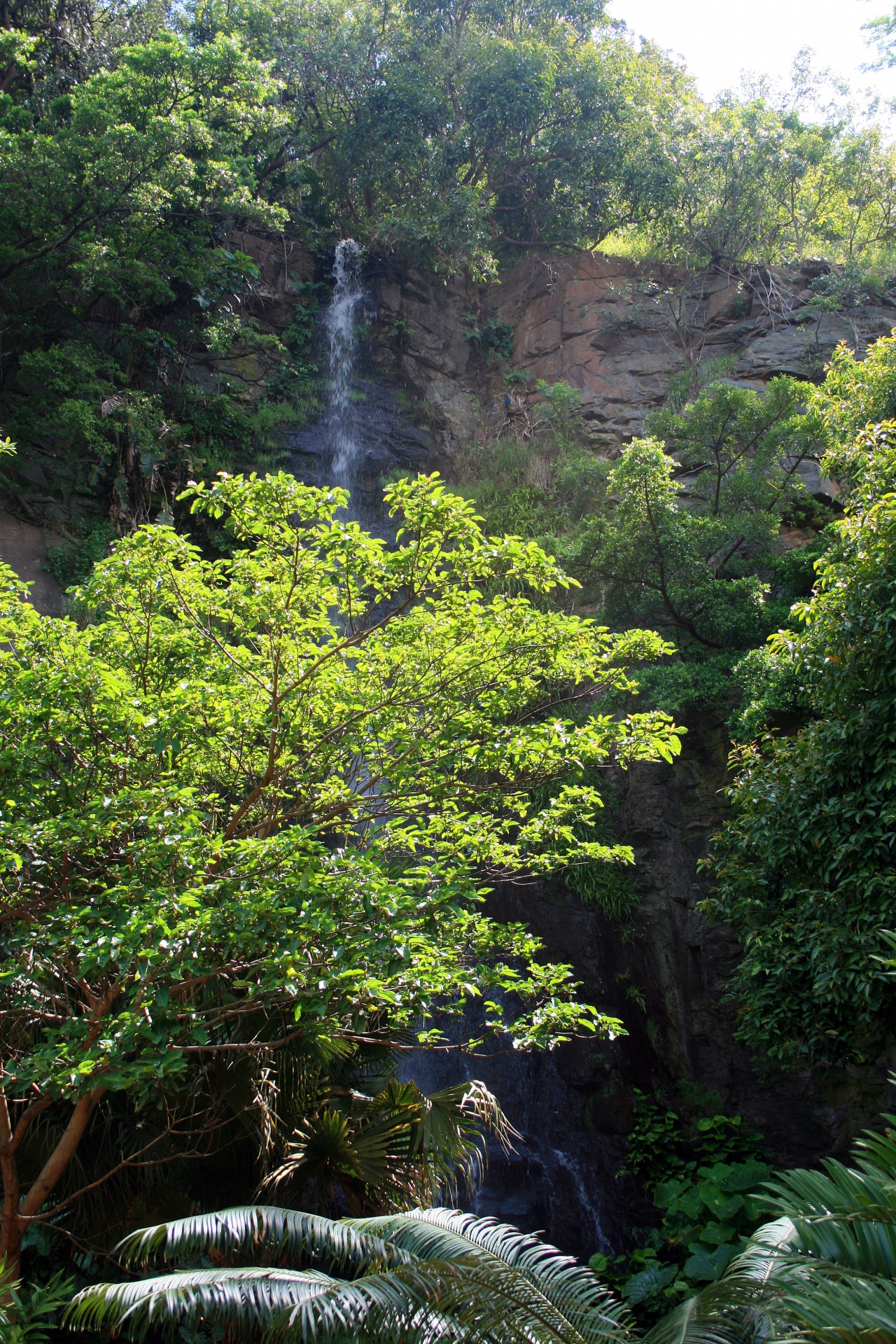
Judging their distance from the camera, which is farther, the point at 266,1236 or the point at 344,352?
the point at 344,352

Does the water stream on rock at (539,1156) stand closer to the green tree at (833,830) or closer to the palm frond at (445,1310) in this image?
the green tree at (833,830)

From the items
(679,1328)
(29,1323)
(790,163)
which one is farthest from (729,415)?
(29,1323)

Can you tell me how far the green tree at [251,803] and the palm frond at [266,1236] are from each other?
2.15 feet

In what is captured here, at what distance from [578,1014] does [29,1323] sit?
3389mm

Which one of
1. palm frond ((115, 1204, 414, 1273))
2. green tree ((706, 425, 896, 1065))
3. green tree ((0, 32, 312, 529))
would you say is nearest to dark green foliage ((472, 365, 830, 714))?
green tree ((706, 425, 896, 1065))

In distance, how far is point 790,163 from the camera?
58.8ft

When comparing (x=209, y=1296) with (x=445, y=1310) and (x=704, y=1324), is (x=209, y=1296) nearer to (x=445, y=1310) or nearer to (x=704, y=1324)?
(x=445, y=1310)

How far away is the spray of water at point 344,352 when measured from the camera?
58.4 feet

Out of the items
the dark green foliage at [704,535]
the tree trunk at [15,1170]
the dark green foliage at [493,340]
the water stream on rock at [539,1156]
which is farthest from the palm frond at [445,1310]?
the dark green foliage at [493,340]

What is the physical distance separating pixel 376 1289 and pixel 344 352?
59.3ft

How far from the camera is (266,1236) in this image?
177 inches

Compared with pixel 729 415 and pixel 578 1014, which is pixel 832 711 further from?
pixel 729 415

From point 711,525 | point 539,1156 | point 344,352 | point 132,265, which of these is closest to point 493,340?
point 344,352

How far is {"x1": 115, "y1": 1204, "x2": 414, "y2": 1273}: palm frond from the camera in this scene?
4137 millimetres
